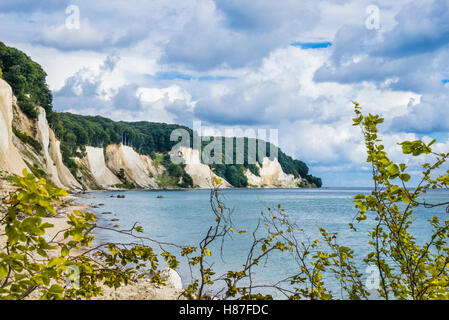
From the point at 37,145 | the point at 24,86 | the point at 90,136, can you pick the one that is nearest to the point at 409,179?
the point at 37,145

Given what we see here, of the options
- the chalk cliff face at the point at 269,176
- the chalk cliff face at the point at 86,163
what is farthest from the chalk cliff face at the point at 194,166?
the chalk cliff face at the point at 269,176

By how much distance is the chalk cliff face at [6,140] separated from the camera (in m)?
24.5

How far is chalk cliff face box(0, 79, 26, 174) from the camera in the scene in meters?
24.5

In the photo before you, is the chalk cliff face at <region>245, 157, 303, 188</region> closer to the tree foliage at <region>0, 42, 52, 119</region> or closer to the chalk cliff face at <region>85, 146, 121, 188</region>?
the chalk cliff face at <region>85, 146, 121, 188</region>

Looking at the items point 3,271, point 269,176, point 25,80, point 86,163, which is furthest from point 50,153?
point 269,176

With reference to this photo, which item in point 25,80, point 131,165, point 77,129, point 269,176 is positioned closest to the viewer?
point 25,80

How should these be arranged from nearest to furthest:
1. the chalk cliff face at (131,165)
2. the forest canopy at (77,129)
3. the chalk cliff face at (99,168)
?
the forest canopy at (77,129) → the chalk cliff face at (99,168) → the chalk cliff face at (131,165)

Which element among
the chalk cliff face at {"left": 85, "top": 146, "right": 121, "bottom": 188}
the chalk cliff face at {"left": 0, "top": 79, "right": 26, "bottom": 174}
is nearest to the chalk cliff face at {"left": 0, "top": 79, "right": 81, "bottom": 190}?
the chalk cliff face at {"left": 0, "top": 79, "right": 26, "bottom": 174}

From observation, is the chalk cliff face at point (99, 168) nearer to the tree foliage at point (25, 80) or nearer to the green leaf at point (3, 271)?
the tree foliage at point (25, 80)

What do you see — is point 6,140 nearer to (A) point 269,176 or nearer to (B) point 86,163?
(B) point 86,163

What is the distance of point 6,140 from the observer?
25.7m

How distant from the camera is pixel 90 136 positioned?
280ft
